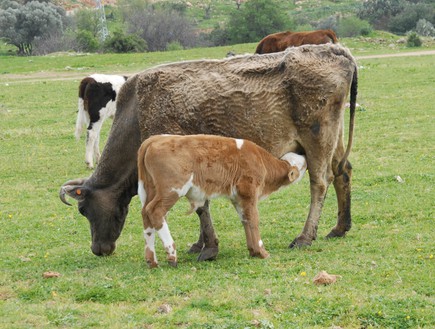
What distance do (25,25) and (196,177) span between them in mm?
52659

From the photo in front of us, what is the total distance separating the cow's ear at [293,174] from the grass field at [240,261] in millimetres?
835

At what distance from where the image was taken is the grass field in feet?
22.1

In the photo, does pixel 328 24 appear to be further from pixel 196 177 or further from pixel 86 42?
pixel 196 177

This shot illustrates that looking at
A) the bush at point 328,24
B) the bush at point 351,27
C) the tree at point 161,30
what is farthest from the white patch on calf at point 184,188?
the bush at point 328,24

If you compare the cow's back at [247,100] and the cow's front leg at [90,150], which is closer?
the cow's back at [247,100]

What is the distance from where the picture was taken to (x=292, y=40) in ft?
76.3

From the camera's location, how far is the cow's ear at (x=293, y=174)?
365 inches

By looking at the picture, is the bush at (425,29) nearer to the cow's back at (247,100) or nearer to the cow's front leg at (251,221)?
the cow's back at (247,100)

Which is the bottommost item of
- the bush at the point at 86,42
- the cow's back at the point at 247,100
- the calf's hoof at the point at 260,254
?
the bush at the point at 86,42

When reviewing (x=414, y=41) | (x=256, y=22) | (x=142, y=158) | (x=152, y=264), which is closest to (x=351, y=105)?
(x=142, y=158)

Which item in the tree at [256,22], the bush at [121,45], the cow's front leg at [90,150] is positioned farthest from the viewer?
the tree at [256,22]

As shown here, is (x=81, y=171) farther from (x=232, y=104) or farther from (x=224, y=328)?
(x=224, y=328)

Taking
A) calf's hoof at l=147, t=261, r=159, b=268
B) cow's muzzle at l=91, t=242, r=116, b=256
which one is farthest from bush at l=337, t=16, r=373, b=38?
calf's hoof at l=147, t=261, r=159, b=268

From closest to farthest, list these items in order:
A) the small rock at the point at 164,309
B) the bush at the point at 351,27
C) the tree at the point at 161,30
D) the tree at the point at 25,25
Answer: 1. the small rock at the point at 164,309
2. the bush at the point at 351,27
3. the tree at the point at 25,25
4. the tree at the point at 161,30
